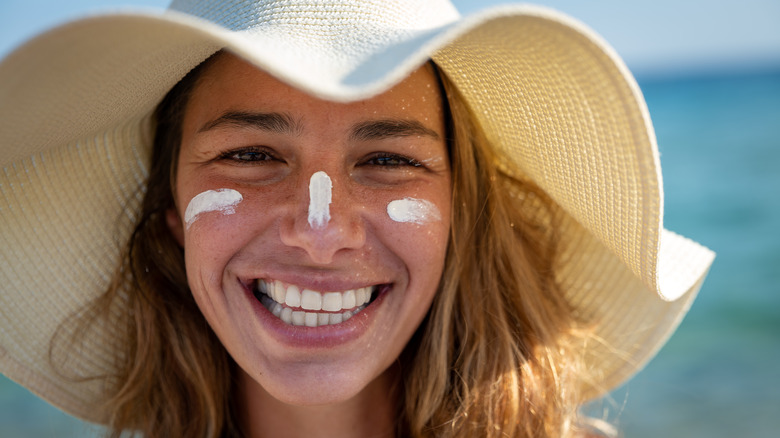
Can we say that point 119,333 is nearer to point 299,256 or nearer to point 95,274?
point 95,274

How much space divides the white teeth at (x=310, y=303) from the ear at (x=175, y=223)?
351mm

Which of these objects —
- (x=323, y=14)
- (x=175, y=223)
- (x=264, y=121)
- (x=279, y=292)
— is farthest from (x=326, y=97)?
(x=175, y=223)

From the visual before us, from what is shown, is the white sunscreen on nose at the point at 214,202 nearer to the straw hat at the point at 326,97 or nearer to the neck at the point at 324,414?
the straw hat at the point at 326,97

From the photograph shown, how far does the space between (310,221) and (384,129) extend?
0.91 feet

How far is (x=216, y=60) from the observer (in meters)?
1.81

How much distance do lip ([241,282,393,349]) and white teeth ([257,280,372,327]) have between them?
0.02m

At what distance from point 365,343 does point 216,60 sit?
2.59ft

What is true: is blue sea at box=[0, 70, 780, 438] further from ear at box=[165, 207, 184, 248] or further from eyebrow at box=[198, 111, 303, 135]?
eyebrow at box=[198, 111, 303, 135]

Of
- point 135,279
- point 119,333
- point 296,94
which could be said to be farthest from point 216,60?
point 119,333

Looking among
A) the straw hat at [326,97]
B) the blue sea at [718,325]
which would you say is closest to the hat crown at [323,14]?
the straw hat at [326,97]

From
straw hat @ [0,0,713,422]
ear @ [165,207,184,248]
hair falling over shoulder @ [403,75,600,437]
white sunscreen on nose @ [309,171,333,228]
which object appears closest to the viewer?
straw hat @ [0,0,713,422]

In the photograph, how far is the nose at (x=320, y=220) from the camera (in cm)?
168

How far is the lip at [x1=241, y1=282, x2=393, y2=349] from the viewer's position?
5.91 feet

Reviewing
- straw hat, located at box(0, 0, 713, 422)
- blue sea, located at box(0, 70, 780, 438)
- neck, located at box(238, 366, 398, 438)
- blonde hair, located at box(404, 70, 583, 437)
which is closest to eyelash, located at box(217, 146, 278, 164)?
straw hat, located at box(0, 0, 713, 422)
